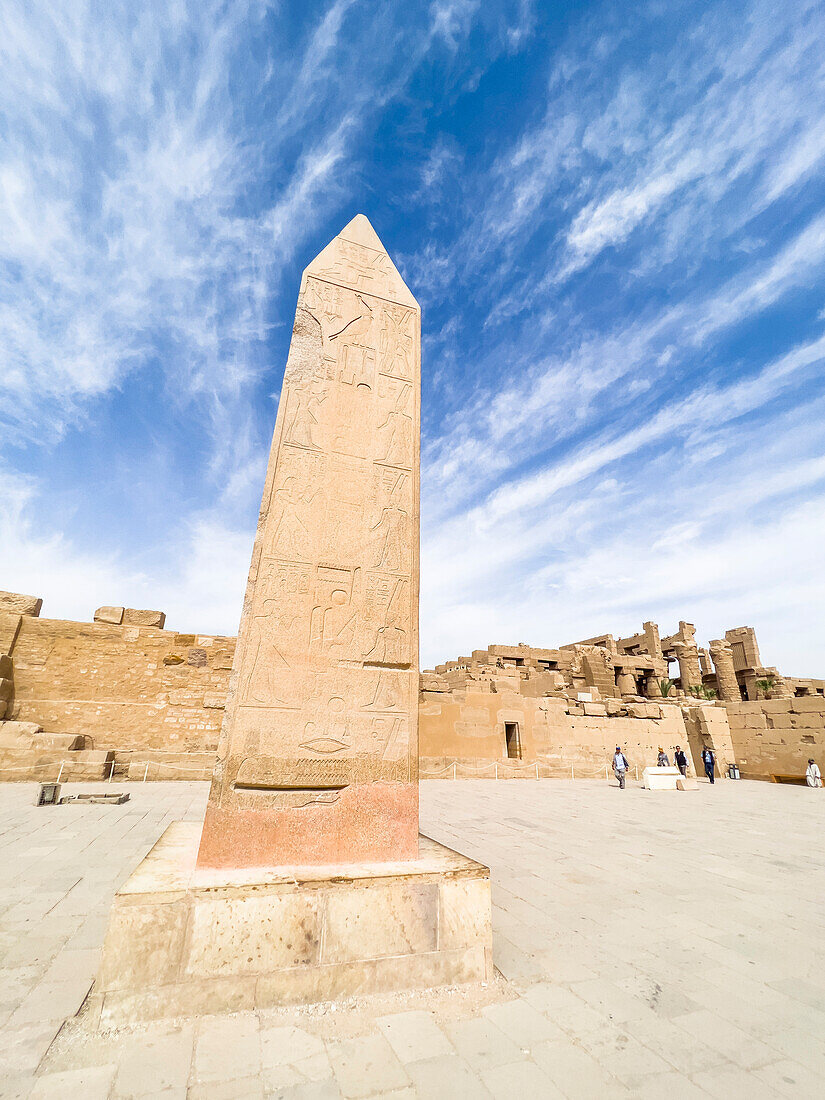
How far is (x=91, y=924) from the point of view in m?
2.48

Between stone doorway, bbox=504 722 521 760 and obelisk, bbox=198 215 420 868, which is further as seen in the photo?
stone doorway, bbox=504 722 521 760

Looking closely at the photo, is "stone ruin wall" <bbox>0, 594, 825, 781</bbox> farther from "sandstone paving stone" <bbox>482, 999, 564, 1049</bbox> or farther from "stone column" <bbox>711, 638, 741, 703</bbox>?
"stone column" <bbox>711, 638, 741, 703</bbox>

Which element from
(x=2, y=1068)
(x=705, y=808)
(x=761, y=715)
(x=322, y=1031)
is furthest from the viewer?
(x=761, y=715)

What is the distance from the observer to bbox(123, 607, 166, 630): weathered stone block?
9.83 m

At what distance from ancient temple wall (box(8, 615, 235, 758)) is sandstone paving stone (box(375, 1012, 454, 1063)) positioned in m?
8.87

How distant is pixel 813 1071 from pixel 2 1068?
2404 millimetres

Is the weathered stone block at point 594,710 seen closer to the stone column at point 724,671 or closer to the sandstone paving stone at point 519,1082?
the sandstone paving stone at point 519,1082

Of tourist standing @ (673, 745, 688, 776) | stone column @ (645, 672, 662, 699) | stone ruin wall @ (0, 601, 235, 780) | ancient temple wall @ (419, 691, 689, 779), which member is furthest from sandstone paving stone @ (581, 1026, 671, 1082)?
stone column @ (645, 672, 662, 699)

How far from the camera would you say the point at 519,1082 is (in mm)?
1441

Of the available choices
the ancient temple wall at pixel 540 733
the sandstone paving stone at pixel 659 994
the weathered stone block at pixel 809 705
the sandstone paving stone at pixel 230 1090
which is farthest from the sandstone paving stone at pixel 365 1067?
the weathered stone block at pixel 809 705

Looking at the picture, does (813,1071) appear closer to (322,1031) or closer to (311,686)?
(322,1031)

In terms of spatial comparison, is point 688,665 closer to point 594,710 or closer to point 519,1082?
point 594,710

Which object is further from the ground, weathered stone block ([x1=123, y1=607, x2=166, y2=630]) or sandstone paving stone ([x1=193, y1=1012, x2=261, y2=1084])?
weathered stone block ([x1=123, y1=607, x2=166, y2=630])

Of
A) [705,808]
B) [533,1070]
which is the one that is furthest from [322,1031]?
[705,808]
